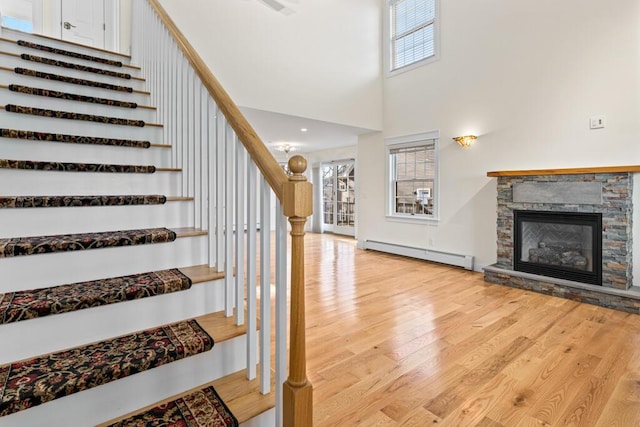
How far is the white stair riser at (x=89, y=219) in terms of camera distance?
1.50 meters

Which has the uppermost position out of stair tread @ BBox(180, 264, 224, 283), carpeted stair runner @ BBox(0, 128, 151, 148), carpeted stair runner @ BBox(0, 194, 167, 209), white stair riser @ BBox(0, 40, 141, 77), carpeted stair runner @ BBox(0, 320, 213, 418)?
white stair riser @ BBox(0, 40, 141, 77)

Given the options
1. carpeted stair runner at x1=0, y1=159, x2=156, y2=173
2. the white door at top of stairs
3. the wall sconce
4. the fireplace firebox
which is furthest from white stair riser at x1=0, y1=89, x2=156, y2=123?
the fireplace firebox

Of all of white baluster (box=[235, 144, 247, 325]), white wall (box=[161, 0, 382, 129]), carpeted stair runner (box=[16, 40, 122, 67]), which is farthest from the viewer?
white wall (box=[161, 0, 382, 129])

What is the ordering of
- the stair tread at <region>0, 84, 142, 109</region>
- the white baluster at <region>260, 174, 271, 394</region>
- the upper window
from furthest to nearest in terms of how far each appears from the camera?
the upper window
the stair tread at <region>0, 84, 142, 109</region>
the white baluster at <region>260, 174, 271, 394</region>

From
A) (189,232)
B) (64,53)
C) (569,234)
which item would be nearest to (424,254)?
(569,234)

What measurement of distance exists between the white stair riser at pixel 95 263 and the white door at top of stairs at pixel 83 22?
15.2 feet

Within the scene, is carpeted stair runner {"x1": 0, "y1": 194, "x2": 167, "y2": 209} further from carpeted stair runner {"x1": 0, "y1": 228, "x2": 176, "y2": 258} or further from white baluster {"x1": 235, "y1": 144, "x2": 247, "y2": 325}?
white baluster {"x1": 235, "y1": 144, "x2": 247, "y2": 325}

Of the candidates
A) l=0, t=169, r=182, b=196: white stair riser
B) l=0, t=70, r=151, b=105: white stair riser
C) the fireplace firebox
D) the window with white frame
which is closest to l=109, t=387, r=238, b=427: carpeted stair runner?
l=0, t=169, r=182, b=196: white stair riser

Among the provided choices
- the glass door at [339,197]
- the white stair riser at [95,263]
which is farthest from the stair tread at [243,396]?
the glass door at [339,197]

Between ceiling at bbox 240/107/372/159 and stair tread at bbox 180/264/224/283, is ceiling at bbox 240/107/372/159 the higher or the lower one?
the higher one

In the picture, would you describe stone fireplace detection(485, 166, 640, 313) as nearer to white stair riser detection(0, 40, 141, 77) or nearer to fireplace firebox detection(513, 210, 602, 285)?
fireplace firebox detection(513, 210, 602, 285)

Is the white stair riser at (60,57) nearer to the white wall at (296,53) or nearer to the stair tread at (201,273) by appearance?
the white wall at (296,53)

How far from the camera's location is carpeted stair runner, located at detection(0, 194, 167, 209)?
1480 millimetres

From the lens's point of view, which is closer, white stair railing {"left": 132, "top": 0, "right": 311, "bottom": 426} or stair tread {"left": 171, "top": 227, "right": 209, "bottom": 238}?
white stair railing {"left": 132, "top": 0, "right": 311, "bottom": 426}
